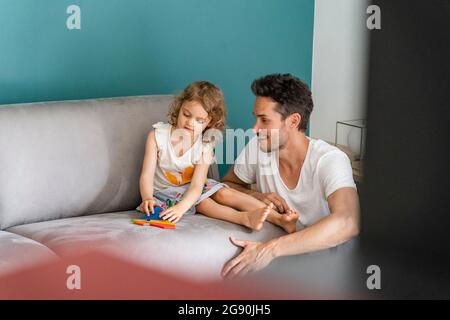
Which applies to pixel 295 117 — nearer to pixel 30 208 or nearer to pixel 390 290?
pixel 30 208

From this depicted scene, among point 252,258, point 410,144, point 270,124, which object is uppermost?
point 410,144

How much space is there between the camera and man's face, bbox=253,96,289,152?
1.78 meters

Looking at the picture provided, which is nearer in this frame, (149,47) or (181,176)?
(181,176)

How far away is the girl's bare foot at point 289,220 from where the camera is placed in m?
1.70

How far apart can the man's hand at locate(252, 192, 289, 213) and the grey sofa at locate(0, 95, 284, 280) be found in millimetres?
63

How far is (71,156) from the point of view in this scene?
1855 millimetres

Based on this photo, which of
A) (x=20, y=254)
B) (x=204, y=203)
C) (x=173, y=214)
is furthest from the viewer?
(x=204, y=203)

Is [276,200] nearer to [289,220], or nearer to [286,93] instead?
[289,220]

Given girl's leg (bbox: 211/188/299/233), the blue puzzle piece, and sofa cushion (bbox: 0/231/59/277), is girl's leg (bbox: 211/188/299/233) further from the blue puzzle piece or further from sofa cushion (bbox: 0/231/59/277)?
sofa cushion (bbox: 0/231/59/277)

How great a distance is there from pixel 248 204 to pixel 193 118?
30 cm

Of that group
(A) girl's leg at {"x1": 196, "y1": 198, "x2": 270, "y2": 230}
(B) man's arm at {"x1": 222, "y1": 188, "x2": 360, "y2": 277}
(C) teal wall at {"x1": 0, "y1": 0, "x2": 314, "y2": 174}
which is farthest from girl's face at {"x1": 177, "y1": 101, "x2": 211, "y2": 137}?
(C) teal wall at {"x1": 0, "y1": 0, "x2": 314, "y2": 174}

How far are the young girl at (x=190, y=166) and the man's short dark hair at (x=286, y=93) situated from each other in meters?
0.16

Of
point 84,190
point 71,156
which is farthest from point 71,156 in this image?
point 84,190
